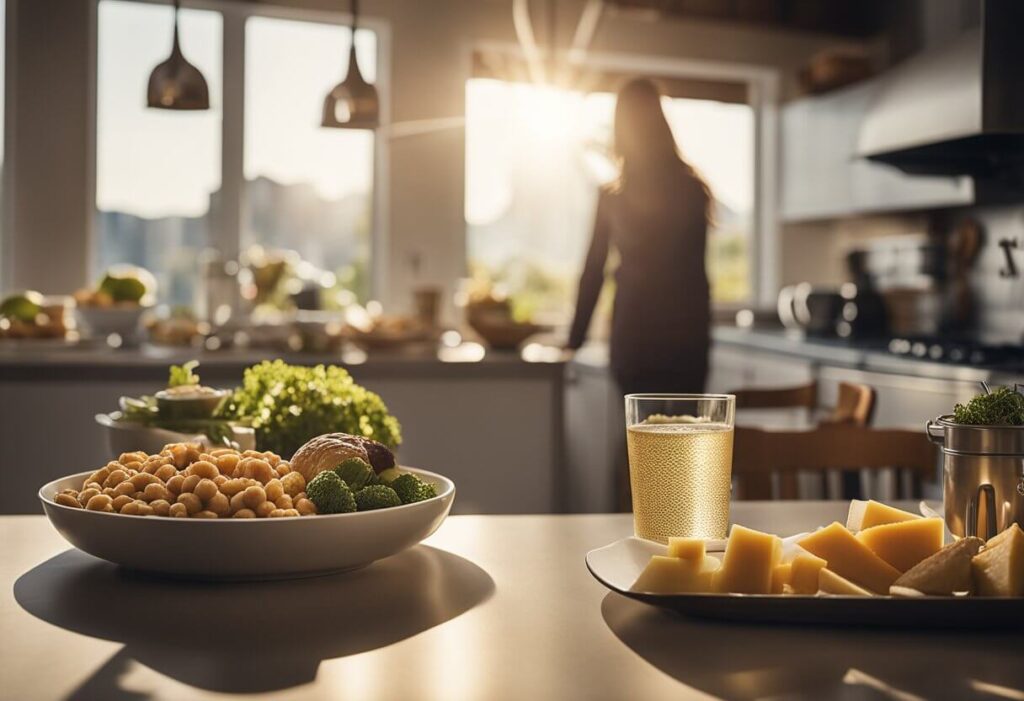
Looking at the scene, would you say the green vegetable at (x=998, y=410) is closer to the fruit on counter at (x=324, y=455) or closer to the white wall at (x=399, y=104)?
the fruit on counter at (x=324, y=455)

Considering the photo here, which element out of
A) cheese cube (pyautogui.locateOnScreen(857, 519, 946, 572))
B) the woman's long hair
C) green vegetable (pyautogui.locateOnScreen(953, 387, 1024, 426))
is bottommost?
Result: cheese cube (pyautogui.locateOnScreen(857, 519, 946, 572))

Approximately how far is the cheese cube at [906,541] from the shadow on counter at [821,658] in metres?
0.07

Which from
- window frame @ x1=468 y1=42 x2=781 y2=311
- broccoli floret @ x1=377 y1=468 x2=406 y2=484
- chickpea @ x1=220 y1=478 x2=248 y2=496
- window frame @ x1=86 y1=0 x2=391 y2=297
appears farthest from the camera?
window frame @ x1=468 y1=42 x2=781 y2=311

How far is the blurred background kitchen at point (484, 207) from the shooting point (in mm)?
3059

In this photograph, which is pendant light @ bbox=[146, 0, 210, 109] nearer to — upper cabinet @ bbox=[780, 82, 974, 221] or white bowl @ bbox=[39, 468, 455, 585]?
white bowl @ bbox=[39, 468, 455, 585]

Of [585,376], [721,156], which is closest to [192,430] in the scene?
[585,376]

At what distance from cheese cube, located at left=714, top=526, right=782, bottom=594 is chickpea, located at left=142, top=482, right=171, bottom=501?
455mm

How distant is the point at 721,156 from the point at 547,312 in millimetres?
1207

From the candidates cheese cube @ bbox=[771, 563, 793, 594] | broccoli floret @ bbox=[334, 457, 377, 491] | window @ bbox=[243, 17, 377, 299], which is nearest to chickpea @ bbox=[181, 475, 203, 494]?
broccoli floret @ bbox=[334, 457, 377, 491]

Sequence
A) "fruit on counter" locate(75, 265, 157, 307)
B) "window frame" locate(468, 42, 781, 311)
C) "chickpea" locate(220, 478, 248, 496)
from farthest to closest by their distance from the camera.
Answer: "window frame" locate(468, 42, 781, 311)
"fruit on counter" locate(75, 265, 157, 307)
"chickpea" locate(220, 478, 248, 496)

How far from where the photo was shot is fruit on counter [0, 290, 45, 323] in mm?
3137

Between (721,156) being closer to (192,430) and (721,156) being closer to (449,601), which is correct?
(192,430)

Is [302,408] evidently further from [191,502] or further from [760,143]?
[760,143]

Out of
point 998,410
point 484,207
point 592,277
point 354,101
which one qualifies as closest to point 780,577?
point 998,410
